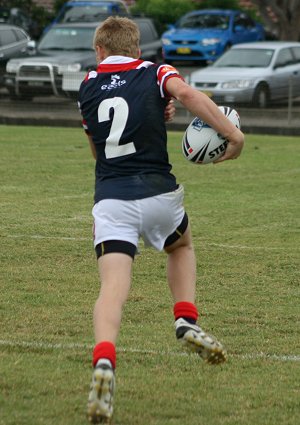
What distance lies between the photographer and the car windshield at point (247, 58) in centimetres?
2805

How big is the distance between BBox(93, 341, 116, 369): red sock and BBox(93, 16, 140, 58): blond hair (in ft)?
5.00

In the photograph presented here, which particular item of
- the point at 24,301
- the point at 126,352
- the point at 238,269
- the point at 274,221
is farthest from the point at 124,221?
the point at 274,221

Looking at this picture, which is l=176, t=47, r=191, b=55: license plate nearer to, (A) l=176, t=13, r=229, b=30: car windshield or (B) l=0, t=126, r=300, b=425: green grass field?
(A) l=176, t=13, r=229, b=30: car windshield

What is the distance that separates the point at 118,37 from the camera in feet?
19.7

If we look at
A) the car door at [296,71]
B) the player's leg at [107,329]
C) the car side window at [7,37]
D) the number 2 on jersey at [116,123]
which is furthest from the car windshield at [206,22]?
the player's leg at [107,329]

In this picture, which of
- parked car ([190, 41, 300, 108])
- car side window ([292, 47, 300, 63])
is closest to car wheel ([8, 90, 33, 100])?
parked car ([190, 41, 300, 108])

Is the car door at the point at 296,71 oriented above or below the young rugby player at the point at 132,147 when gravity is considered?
below

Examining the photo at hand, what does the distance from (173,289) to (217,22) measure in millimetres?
34210

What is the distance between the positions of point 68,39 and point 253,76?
17.6 ft

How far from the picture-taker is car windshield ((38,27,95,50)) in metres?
29.3

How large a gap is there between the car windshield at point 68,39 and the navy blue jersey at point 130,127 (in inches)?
920

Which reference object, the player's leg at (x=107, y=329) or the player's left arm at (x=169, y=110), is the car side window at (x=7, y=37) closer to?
the player's left arm at (x=169, y=110)

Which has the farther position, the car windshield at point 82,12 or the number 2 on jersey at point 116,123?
the car windshield at point 82,12

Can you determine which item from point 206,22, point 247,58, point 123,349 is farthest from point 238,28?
point 123,349
